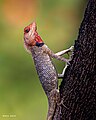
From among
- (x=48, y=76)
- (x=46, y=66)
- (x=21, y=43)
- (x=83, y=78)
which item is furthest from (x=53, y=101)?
(x=21, y=43)

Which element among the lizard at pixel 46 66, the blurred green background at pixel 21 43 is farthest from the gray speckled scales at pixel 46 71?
the blurred green background at pixel 21 43

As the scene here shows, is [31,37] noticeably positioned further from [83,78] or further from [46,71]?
[83,78]

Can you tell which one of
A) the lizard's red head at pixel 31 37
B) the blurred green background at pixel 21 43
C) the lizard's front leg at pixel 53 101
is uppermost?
the lizard's red head at pixel 31 37

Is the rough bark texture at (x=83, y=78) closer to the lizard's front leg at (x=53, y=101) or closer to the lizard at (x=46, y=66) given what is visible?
the lizard's front leg at (x=53, y=101)

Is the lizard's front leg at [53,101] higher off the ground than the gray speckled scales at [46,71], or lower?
lower

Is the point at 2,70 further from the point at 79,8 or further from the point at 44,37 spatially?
the point at 79,8

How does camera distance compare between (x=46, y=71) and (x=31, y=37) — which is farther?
(x=31, y=37)
